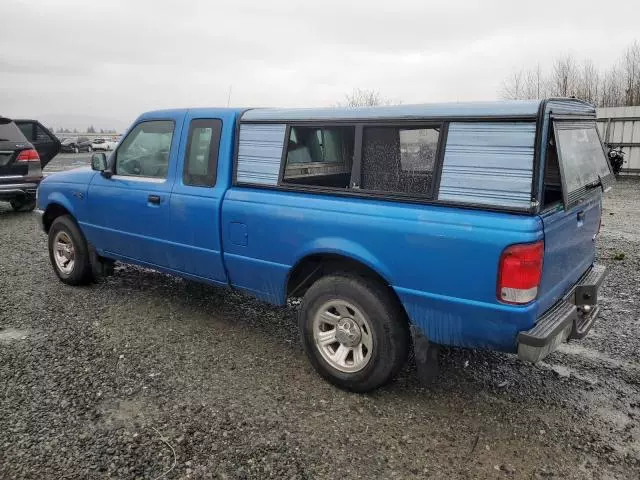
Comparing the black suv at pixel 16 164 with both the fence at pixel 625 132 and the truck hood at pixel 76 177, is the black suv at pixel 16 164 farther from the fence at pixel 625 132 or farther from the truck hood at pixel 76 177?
the fence at pixel 625 132

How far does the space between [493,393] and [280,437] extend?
148 cm

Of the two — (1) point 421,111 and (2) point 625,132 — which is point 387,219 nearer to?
(1) point 421,111

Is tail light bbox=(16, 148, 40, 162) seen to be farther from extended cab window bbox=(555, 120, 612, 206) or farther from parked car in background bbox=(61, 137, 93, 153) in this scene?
parked car in background bbox=(61, 137, 93, 153)

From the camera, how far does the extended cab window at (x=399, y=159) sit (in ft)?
10.5

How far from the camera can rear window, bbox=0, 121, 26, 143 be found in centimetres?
984

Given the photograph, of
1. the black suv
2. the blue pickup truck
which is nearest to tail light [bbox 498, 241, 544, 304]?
the blue pickup truck

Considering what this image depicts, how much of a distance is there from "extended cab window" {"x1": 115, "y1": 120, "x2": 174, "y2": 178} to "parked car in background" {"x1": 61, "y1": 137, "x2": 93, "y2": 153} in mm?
37531

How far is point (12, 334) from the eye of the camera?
4406 mm

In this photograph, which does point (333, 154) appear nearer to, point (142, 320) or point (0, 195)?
point (142, 320)

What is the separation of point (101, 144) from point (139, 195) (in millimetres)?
43752

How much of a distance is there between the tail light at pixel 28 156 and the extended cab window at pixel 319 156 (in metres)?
8.13

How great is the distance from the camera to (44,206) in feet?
18.8

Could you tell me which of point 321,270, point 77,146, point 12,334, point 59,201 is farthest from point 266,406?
point 77,146

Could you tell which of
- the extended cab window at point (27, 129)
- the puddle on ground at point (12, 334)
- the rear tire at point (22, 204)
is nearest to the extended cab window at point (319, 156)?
the puddle on ground at point (12, 334)
